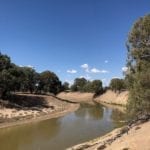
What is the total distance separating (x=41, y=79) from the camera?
123500mm

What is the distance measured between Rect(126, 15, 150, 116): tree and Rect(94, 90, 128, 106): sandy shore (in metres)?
60.3

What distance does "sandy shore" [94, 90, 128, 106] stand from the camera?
332 ft

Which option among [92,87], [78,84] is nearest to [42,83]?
[92,87]

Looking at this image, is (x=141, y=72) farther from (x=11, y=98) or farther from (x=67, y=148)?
(x=11, y=98)

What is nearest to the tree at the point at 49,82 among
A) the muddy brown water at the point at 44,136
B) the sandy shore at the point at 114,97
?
the sandy shore at the point at 114,97

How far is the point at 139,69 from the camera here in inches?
1367

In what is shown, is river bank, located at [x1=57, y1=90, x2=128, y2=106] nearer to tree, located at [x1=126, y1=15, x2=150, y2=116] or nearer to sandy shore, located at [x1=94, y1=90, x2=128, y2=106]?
sandy shore, located at [x1=94, y1=90, x2=128, y2=106]

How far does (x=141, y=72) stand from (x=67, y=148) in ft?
39.5

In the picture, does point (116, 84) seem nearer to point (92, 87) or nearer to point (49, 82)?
point (92, 87)

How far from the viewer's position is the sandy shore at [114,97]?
101 m

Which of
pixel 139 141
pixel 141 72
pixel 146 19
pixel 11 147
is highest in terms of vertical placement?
pixel 146 19

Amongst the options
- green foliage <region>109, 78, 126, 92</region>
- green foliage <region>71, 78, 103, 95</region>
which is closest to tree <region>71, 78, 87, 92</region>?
green foliage <region>71, 78, 103, 95</region>

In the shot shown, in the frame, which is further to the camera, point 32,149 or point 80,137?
point 80,137

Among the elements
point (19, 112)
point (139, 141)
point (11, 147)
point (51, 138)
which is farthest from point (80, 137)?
point (19, 112)
